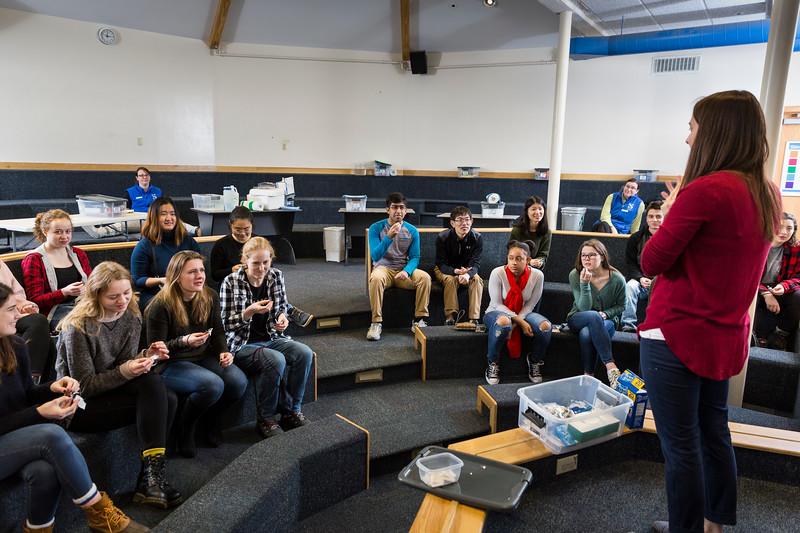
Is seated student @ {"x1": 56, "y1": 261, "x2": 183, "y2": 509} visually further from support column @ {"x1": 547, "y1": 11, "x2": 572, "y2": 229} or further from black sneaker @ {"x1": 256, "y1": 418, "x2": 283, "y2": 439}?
support column @ {"x1": 547, "y1": 11, "x2": 572, "y2": 229}

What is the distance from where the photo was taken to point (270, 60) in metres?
7.81

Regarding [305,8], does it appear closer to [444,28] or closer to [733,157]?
[444,28]

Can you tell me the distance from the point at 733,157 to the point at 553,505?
5.11ft

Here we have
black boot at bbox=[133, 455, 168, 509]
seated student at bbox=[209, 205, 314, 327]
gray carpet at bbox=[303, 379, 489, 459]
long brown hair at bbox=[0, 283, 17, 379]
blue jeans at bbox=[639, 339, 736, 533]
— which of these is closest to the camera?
blue jeans at bbox=[639, 339, 736, 533]

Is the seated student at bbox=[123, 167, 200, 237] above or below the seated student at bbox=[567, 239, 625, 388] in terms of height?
above

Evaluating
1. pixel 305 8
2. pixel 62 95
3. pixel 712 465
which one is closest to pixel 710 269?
pixel 712 465

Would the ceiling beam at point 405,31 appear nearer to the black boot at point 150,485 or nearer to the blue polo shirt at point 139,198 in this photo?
the blue polo shirt at point 139,198

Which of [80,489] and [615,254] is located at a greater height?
[615,254]

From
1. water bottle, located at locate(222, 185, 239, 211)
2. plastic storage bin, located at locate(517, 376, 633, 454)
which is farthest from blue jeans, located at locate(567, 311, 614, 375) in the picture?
water bottle, located at locate(222, 185, 239, 211)

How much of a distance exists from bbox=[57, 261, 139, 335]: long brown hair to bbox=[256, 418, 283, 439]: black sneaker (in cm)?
92

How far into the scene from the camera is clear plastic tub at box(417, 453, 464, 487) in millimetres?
Answer: 1836

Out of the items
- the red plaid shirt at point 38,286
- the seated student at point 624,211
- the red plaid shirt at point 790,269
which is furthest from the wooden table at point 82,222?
the red plaid shirt at point 790,269

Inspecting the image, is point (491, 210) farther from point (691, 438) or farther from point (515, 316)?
point (691, 438)

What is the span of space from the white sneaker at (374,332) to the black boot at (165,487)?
1788mm
